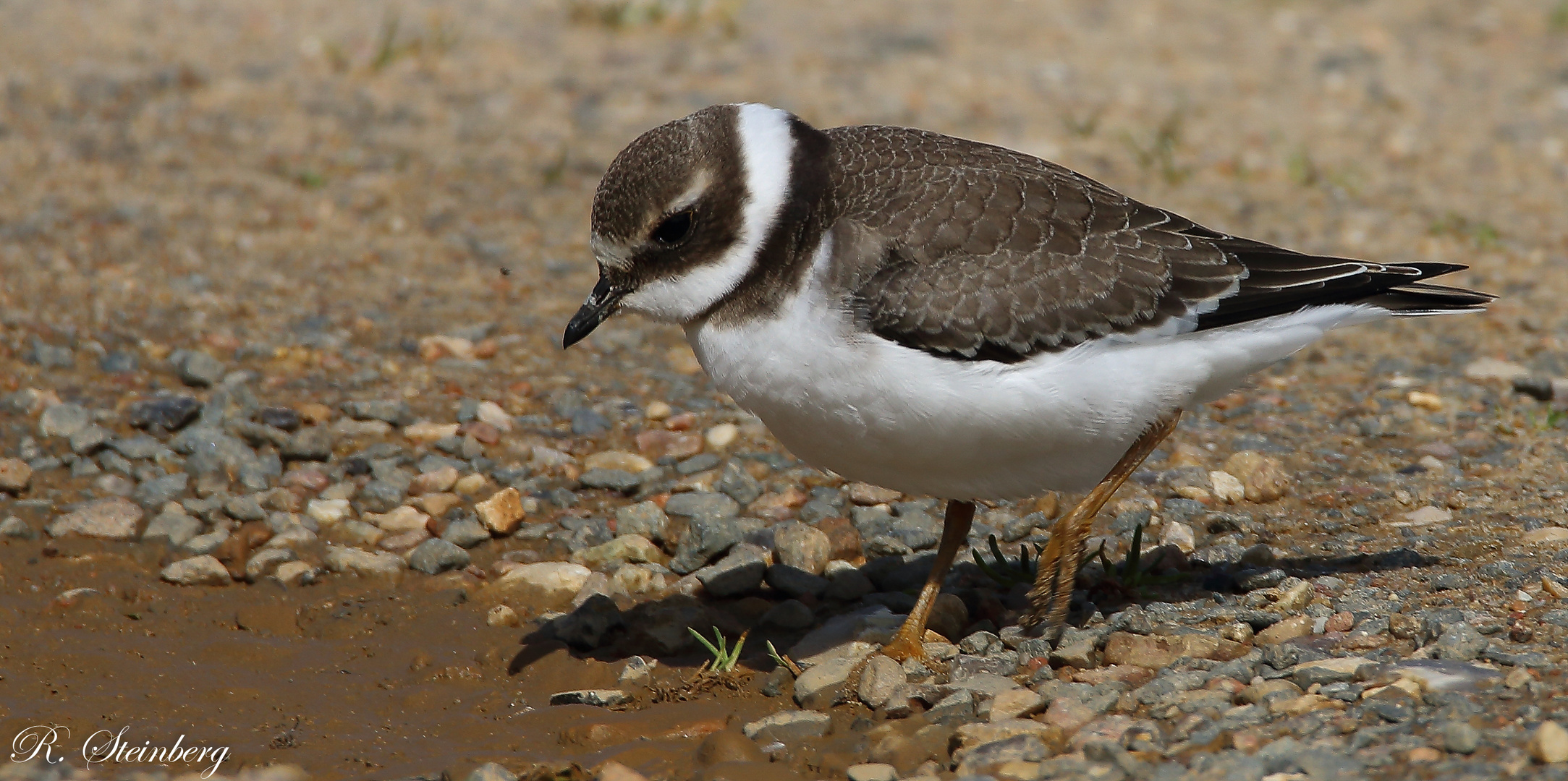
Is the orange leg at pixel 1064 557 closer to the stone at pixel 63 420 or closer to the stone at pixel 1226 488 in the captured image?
the stone at pixel 1226 488

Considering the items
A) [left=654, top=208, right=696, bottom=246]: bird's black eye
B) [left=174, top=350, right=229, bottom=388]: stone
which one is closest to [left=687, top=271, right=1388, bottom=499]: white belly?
[left=654, top=208, right=696, bottom=246]: bird's black eye

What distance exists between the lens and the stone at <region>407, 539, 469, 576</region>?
5953mm

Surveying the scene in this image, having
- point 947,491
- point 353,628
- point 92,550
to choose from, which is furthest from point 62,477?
point 947,491

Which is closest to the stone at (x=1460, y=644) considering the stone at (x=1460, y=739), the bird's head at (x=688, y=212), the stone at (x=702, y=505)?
the stone at (x=1460, y=739)

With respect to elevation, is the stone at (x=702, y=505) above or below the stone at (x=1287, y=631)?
below

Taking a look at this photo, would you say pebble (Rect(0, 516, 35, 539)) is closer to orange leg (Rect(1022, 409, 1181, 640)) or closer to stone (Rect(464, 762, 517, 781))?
stone (Rect(464, 762, 517, 781))

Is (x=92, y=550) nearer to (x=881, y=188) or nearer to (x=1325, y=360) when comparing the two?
(x=881, y=188)

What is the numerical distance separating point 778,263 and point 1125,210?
1.39 meters

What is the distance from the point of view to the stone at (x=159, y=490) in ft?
20.5

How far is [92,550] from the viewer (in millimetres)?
5934

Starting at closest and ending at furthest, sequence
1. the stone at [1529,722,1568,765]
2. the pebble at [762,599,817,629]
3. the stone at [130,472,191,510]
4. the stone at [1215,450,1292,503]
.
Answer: the stone at [1529,722,1568,765], the pebble at [762,599,817,629], the stone at [1215,450,1292,503], the stone at [130,472,191,510]

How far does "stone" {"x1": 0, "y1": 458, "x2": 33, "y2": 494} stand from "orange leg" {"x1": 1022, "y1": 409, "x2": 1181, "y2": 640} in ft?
14.0

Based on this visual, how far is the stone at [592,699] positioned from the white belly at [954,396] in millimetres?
1062
